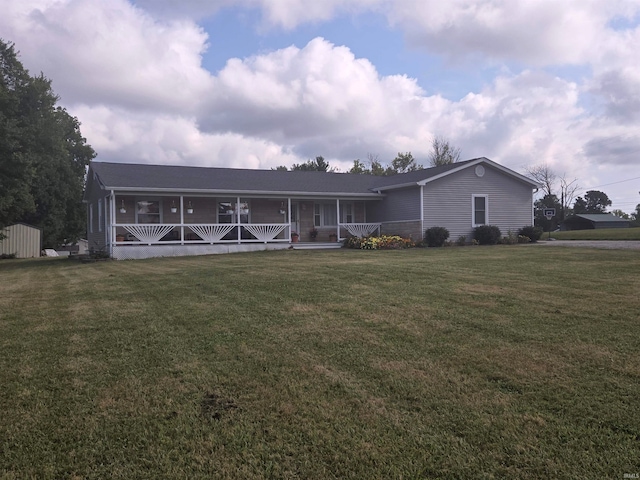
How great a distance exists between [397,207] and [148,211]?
10782 mm

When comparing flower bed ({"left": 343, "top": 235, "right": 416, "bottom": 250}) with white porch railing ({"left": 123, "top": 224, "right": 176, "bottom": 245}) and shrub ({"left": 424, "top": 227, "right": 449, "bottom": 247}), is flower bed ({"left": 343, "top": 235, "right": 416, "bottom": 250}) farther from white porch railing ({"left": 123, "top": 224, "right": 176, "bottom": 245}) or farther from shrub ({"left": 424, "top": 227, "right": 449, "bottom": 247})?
white porch railing ({"left": 123, "top": 224, "right": 176, "bottom": 245})

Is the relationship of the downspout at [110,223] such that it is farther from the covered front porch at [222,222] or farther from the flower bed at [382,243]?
the flower bed at [382,243]

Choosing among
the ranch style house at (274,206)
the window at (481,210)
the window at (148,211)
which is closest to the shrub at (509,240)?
the ranch style house at (274,206)

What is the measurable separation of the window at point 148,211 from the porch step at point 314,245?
563cm

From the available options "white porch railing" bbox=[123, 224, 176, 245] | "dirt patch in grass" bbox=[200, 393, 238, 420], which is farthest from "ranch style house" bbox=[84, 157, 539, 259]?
"dirt patch in grass" bbox=[200, 393, 238, 420]

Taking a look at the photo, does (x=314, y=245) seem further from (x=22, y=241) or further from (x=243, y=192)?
(x=22, y=241)

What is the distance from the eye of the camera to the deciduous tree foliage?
19.4m

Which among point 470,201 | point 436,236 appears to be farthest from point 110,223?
point 470,201

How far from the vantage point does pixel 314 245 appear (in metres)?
20.8

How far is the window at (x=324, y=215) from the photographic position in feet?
75.7

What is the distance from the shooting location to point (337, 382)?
383cm

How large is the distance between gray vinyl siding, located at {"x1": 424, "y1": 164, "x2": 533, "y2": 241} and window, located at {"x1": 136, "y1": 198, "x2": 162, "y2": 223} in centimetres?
1111

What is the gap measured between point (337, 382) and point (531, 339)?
82.8 inches

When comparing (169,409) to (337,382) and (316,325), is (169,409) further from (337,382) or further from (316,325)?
(316,325)
